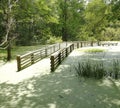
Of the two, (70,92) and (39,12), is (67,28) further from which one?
(70,92)

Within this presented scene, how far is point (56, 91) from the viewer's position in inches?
325

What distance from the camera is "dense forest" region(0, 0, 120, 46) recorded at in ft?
54.2

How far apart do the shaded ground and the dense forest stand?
6.39ft

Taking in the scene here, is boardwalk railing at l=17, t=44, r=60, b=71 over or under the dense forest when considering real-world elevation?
under

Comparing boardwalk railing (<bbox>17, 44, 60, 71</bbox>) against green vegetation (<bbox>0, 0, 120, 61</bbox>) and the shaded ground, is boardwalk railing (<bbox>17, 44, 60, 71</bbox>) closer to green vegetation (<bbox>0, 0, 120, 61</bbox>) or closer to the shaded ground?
green vegetation (<bbox>0, 0, 120, 61</bbox>)

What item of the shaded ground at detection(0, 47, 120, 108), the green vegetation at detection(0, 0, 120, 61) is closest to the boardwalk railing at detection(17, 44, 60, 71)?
the green vegetation at detection(0, 0, 120, 61)

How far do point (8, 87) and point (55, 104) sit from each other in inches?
113

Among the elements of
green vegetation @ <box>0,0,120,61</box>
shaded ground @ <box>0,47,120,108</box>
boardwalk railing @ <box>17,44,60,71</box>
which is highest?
green vegetation @ <box>0,0,120,61</box>

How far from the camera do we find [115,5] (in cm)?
1448

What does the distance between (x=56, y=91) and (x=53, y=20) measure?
11.7m

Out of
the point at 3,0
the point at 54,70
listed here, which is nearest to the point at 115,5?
the point at 54,70

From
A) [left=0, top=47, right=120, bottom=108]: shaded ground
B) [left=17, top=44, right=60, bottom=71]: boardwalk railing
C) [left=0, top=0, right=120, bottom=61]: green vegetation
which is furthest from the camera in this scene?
[left=0, top=0, right=120, bottom=61]: green vegetation

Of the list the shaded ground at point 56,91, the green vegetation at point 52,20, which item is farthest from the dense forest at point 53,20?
the shaded ground at point 56,91

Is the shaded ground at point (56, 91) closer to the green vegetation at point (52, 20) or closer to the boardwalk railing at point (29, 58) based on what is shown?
the boardwalk railing at point (29, 58)
